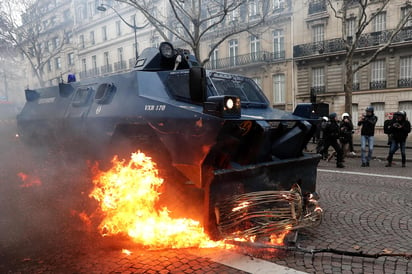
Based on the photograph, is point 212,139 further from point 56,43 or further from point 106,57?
point 106,57

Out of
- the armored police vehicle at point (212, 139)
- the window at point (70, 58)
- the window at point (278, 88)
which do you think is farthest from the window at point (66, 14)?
the armored police vehicle at point (212, 139)

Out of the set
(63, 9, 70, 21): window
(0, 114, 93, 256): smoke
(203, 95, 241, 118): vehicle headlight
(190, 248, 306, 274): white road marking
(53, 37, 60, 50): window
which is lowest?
(190, 248, 306, 274): white road marking

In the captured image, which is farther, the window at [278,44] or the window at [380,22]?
the window at [278,44]

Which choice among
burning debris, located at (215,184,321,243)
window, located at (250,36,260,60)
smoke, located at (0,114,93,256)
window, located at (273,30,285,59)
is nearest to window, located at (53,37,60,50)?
window, located at (250,36,260,60)

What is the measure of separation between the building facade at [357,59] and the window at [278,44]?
3.49 ft

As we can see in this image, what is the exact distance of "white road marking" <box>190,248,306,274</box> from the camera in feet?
11.0

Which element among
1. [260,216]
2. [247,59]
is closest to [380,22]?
[247,59]

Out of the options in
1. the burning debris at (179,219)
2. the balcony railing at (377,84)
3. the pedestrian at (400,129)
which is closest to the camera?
the burning debris at (179,219)

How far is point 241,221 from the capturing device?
3.87 m

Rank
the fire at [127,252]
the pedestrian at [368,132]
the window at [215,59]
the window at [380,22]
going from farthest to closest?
the window at [215,59]
the window at [380,22]
the pedestrian at [368,132]
the fire at [127,252]

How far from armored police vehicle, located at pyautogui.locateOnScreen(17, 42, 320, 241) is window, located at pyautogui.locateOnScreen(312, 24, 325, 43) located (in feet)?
69.2

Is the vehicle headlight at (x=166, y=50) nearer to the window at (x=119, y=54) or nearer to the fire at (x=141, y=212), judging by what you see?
the fire at (x=141, y=212)

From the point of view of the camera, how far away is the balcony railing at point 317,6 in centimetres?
2397

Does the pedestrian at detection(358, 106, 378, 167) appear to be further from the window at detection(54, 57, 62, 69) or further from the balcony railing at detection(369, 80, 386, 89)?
the window at detection(54, 57, 62, 69)
